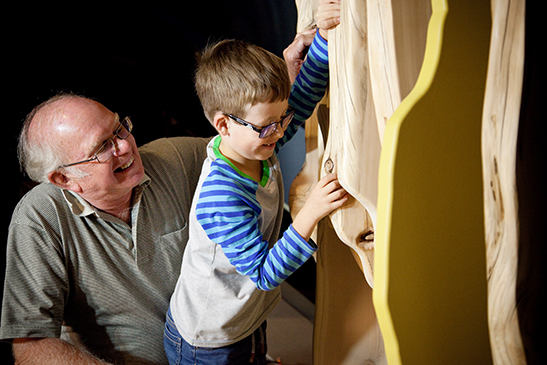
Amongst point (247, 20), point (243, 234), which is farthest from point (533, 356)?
point (247, 20)

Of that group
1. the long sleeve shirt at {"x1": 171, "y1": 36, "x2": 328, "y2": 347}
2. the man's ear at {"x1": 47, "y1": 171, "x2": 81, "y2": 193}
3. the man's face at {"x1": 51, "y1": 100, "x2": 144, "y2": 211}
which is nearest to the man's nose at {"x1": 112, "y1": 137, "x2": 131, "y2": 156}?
the man's face at {"x1": 51, "y1": 100, "x2": 144, "y2": 211}

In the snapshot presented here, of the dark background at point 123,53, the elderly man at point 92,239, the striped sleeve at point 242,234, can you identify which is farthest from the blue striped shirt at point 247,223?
the dark background at point 123,53

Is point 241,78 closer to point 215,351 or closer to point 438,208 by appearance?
point 438,208

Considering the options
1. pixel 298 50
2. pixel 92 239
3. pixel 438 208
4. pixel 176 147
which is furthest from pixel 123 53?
pixel 438 208

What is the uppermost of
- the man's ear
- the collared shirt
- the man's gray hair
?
the man's gray hair

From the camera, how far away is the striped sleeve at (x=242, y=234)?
2.32ft

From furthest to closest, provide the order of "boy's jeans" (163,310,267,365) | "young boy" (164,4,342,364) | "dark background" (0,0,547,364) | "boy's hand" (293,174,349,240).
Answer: "dark background" (0,0,547,364), "boy's jeans" (163,310,267,365), "young boy" (164,4,342,364), "boy's hand" (293,174,349,240)

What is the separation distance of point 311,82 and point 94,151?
1.83 feet

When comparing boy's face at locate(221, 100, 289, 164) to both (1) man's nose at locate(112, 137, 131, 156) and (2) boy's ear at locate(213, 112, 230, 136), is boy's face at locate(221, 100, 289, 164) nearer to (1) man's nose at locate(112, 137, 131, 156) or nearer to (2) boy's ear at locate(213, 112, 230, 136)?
(2) boy's ear at locate(213, 112, 230, 136)

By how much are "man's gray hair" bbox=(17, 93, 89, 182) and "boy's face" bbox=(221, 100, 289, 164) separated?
458 mm

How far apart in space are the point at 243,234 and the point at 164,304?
0.57 m

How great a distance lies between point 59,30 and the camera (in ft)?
4.65

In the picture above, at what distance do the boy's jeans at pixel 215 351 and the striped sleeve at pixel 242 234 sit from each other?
1.08 ft

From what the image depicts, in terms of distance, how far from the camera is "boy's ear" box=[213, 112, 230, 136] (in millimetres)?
788
